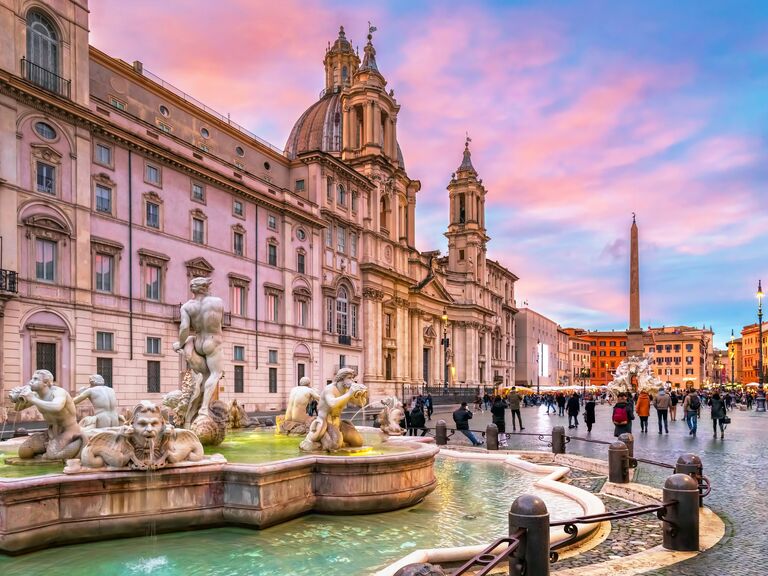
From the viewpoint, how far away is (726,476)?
493 inches

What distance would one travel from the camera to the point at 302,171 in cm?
4678

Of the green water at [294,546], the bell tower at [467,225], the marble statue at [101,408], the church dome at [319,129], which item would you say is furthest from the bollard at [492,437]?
the bell tower at [467,225]

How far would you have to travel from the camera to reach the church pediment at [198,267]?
109 ft

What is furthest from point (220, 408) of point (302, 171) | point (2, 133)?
point (302, 171)

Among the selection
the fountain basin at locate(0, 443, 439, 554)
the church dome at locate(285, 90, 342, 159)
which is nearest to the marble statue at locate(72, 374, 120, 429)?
the fountain basin at locate(0, 443, 439, 554)

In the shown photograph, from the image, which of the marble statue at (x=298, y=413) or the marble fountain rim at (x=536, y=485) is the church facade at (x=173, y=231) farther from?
the marble fountain rim at (x=536, y=485)

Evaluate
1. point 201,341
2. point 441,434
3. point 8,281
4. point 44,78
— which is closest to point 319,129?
point 44,78

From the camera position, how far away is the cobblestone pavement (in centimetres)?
656

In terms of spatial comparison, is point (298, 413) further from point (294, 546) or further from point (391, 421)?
point (294, 546)

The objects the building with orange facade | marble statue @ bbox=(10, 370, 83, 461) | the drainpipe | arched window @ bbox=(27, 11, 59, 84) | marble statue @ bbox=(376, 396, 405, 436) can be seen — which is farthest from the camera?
the building with orange facade

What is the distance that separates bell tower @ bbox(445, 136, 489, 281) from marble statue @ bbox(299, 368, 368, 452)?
2868 inches

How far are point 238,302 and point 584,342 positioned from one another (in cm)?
12674

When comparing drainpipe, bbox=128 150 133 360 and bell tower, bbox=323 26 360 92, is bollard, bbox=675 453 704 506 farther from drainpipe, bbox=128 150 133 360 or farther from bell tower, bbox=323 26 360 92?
bell tower, bbox=323 26 360 92

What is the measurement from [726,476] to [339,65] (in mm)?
67272
